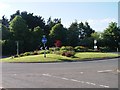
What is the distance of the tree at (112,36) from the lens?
8225cm

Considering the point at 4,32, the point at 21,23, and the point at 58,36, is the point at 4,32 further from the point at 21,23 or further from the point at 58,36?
the point at 58,36

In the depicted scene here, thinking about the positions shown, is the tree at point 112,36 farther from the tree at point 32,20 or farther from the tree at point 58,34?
the tree at point 32,20

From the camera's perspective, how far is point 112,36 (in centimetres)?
8394

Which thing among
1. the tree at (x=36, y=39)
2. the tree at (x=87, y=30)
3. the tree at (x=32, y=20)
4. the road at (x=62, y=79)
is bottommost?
the road at (x=62, y=79)

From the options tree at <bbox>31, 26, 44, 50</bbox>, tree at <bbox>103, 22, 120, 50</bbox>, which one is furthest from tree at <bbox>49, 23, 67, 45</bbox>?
tree at <bbox>103, 22, 120, 50</bbox>

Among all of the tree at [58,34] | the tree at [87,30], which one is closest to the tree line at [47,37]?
the tree at [58,34]

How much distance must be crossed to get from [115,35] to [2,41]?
2864 cm

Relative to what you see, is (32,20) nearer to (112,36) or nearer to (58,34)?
(58,34)

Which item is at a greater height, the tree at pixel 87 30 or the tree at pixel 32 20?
the tree at pixel 32 20

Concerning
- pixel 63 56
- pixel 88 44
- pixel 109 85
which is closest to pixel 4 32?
pixel 88 44

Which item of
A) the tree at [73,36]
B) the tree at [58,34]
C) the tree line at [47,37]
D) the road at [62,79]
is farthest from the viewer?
the tree at [73,36]

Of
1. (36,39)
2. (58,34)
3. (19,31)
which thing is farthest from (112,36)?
(19,31)

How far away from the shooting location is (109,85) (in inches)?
596

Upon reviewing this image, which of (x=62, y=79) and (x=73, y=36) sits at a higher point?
(x=73, y=36)
